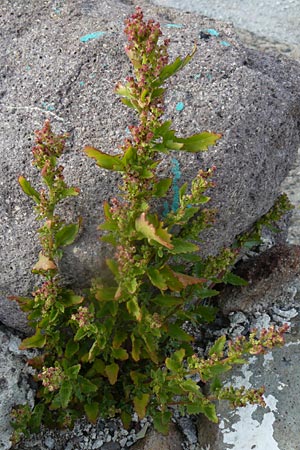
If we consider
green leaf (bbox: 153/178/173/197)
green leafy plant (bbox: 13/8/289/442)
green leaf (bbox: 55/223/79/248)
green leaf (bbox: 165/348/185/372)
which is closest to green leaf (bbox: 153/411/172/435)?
green leafy plant (bbox: 13/8/289/442)

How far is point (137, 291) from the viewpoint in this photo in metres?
2.85

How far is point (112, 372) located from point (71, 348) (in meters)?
0.20

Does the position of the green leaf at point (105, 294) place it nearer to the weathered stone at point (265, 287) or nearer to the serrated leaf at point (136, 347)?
the serrated leaf at point (136, 347)

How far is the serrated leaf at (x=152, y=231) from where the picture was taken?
8.29 feet

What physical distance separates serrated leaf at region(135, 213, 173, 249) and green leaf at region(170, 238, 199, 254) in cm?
17

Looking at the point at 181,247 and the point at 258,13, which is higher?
the point at 181,247

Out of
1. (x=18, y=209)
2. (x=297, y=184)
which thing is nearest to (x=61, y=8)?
(x=18, y=209)

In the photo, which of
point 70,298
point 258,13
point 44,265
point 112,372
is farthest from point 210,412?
point 258,13

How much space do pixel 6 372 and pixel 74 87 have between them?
130cm

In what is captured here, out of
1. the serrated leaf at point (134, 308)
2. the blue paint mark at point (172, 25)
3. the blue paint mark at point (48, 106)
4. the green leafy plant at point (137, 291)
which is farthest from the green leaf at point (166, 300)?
the blue paint mark at point (172, 25)

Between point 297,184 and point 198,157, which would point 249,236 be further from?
point 297,184

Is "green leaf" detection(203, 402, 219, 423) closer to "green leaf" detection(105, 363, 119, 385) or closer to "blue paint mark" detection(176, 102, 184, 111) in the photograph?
"green leaf" detection(105, 363, 119, 385)

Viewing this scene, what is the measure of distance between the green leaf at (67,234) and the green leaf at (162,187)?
36 centimetres

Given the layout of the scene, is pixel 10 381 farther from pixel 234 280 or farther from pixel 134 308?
pixel 234 280
